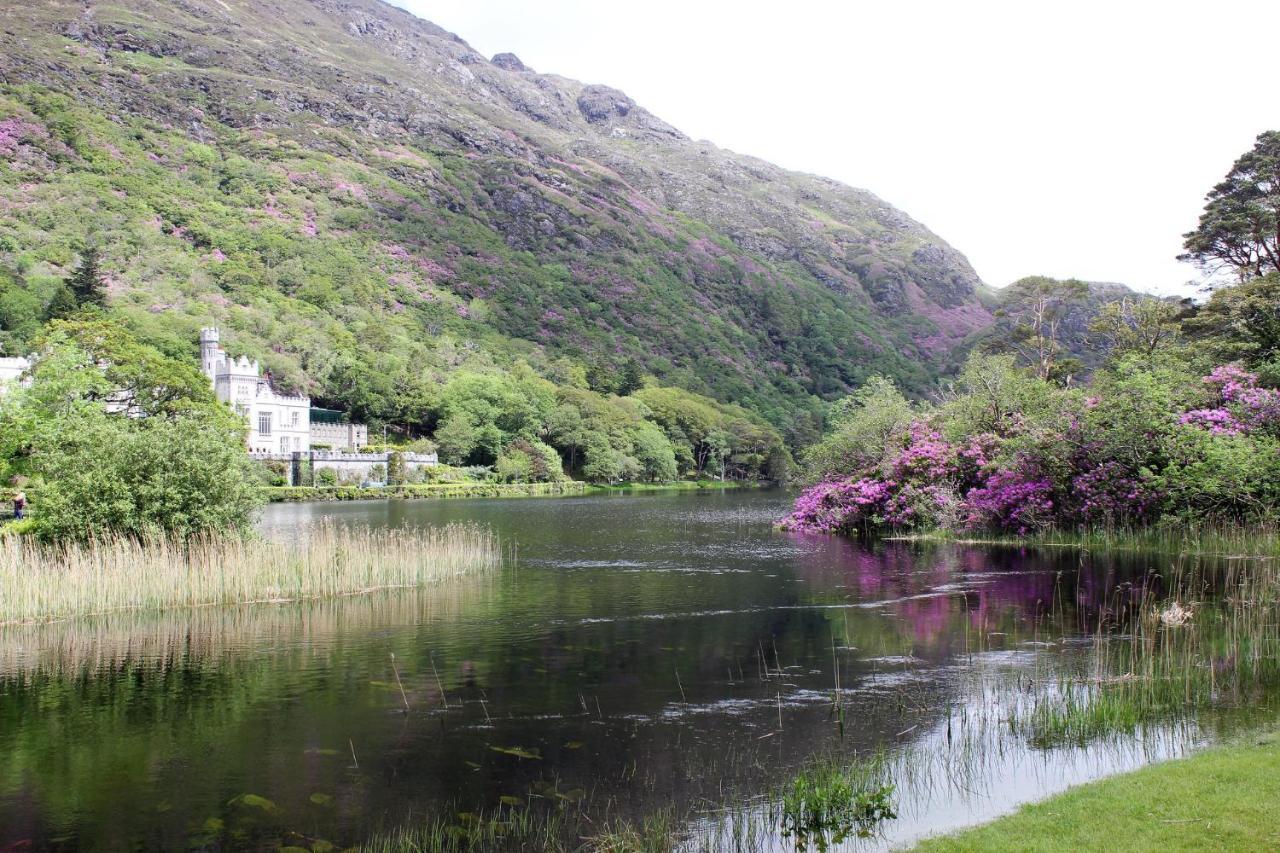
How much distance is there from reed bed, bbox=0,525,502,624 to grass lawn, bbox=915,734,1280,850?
758 inches

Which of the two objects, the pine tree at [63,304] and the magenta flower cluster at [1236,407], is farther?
the pine tree at [63,304]

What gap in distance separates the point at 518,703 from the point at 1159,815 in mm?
8915

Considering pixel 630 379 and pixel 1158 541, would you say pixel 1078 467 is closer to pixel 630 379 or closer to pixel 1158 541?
pixel 1158 541

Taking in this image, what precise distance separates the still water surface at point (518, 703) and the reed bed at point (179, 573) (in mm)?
749

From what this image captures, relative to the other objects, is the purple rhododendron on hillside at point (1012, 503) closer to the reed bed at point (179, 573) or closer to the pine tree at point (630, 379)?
the reed bed at point (179, 573)

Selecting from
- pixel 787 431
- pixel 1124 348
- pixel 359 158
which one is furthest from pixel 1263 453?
pixel 359 158

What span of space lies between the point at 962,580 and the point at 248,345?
10680 centimetres

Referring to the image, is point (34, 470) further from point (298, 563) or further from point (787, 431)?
point (787, 431)

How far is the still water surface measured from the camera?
1053cm

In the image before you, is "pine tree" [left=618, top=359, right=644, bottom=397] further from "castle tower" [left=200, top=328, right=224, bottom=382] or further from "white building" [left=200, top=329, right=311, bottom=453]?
"castle tower" [left=200, top=328, right=224, bottom=382]

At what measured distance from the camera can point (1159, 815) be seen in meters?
8.52

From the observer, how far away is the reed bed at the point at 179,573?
69.3 feet

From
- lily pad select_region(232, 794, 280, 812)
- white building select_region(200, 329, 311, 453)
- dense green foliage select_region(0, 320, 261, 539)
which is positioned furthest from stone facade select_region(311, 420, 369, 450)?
lily pad select_region(232, 794, 280, 812)

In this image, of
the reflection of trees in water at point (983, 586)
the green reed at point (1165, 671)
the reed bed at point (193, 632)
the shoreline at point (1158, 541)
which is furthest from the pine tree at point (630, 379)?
the green reed at point (1165, 671)
